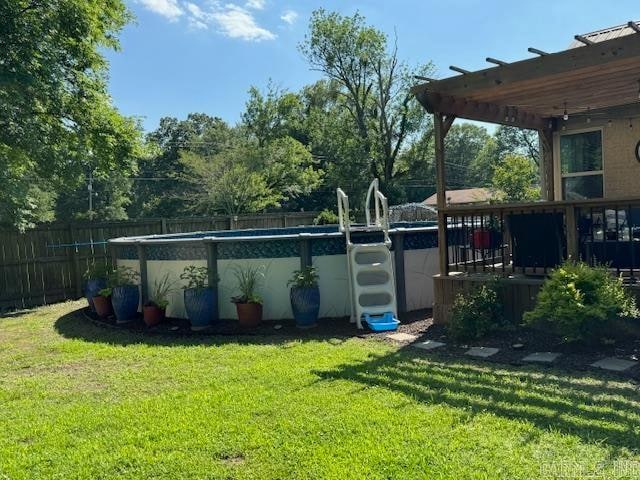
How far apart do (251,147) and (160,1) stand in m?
15.2

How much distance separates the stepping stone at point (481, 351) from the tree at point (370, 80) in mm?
22593

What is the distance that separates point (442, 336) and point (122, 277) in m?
4.59

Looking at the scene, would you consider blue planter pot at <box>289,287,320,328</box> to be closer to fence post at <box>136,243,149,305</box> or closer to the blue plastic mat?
the blue plastic mat

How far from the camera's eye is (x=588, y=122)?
8.18 meters

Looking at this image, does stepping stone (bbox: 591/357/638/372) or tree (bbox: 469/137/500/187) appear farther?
tree (bbox: 469/137/500/187)

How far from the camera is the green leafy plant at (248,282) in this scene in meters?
6.55

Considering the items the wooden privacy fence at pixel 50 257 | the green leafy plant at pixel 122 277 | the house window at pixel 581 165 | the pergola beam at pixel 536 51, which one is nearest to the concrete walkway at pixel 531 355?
the pergola beam at pixel 536 51

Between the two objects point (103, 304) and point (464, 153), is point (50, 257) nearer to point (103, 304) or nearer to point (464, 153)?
point (103, 304)

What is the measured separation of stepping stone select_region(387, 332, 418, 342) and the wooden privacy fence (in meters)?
5.93

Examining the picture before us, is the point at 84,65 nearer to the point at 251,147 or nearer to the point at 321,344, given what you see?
the point at 321,344

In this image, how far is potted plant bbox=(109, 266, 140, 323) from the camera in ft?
23.6

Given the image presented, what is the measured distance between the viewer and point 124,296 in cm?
720

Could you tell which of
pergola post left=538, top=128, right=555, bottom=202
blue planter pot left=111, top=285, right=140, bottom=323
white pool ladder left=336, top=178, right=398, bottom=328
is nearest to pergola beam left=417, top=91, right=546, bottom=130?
pergola post left=538, top=128, right=555, bottom=202

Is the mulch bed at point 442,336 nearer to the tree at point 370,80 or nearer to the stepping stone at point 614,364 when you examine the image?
the stepping stone at point 614,364
